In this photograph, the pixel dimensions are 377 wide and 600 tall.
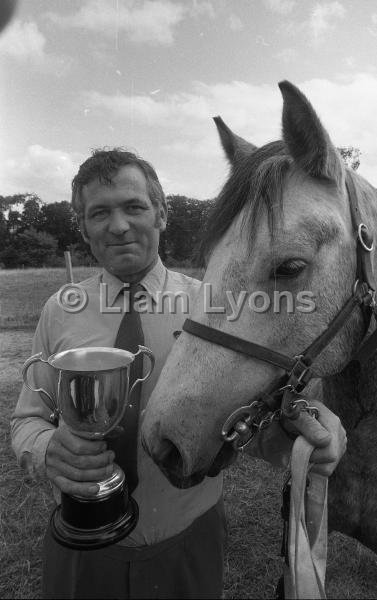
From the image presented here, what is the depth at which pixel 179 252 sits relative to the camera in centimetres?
228

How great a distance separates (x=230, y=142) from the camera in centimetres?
188

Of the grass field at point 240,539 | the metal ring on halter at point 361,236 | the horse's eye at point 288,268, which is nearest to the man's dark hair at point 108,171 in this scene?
the horse's eye at point 288,268

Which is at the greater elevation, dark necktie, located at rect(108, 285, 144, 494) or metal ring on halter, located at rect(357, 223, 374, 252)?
metal ring on halter, located at rect(357, 223, 374, 252)

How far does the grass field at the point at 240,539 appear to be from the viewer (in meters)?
2.07

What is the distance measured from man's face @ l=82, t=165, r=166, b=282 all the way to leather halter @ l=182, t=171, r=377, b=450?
604mm

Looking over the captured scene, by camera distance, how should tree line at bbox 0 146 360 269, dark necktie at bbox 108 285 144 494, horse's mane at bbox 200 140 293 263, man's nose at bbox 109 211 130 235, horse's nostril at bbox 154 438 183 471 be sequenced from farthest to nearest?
tree line at bbox 0 146 360 269 < man's nose at bbox 109 211 130 235 < dark necktie at bbox 108 285 144 494 < horse's mane at bbox 200 140 293 263 < horse's nostril at bbox 154 438 183 471

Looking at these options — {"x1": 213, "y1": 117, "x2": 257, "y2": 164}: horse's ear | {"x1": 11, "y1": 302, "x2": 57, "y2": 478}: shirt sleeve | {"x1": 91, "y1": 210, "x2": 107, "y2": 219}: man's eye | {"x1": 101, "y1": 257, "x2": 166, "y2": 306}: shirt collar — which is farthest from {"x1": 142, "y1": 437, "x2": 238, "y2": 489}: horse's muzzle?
{"x1": 213, "y1": 117, "x2": 257, "y2": 164}: horse's ear

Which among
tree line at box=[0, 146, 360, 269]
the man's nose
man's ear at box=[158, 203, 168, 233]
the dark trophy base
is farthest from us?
tree line at box=[0, 146, 360, 269]

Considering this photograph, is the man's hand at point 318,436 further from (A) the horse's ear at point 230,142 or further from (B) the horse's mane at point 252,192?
(A) the horse's ear at point 230,142

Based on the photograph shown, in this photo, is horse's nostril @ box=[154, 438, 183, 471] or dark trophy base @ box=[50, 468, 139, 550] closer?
dark trophy base @ box=[50, 468, 139, 550]

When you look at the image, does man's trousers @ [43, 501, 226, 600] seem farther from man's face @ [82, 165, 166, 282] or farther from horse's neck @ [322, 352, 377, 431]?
man's face @ [82, 165, 166, 282]

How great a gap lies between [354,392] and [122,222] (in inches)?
55.5

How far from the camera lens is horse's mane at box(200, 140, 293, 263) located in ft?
4.55
